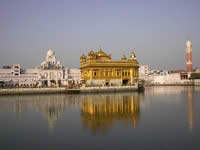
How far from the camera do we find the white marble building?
6675cm

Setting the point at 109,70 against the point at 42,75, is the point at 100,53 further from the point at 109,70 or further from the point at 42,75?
the point at 42,75

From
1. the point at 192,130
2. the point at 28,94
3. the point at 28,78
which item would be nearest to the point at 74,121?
the point at 192,130

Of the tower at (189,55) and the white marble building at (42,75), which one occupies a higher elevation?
the tower at (189,55)

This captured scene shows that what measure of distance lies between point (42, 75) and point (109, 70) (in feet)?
84.9

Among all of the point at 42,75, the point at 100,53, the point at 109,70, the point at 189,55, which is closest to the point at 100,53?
the point at 100,53

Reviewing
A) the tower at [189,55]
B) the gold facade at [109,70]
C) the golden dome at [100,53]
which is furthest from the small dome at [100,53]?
the tower at [189,55]


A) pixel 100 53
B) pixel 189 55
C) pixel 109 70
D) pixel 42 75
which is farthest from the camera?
pixel 189 55

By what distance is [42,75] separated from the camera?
218 feet

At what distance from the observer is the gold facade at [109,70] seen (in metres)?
48.2

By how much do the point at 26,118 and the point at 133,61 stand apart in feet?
122

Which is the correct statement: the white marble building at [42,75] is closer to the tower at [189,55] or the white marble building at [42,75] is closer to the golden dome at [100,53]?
the golden dome at [100,53]

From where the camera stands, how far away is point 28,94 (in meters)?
42.7

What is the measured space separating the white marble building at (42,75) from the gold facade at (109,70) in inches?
699

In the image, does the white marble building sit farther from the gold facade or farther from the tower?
the tower
